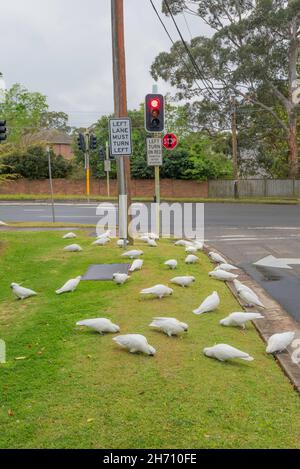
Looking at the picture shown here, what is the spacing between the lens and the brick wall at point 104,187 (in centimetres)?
4341

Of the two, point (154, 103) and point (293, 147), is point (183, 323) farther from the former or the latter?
point (293, 147)

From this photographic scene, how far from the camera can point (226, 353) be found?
4723 millimetres

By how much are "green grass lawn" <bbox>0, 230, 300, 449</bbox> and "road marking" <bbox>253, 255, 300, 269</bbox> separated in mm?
3553

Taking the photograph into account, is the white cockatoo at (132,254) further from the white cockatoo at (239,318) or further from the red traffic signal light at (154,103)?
the white cockatoo at (239,318)

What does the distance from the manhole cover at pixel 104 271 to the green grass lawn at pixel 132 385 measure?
122 centimetres

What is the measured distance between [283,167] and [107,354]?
138 feet

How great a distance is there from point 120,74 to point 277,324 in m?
7.42

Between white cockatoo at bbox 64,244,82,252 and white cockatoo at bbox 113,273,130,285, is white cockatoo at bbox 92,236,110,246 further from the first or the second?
white cockatoo at bbox 113,273,130,285

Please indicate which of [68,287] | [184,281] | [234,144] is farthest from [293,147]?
[68,287]

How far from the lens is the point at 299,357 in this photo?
498 cm

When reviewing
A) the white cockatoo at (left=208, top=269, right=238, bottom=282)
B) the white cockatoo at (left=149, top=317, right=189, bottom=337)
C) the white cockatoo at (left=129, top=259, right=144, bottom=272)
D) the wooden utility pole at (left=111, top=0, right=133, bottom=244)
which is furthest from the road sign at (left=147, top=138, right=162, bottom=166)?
the white cockatoo at (left=149, top=317, right=189, bottom=337)

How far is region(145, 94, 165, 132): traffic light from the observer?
1182cm

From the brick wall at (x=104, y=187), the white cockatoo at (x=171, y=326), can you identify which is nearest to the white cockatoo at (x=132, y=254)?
the white cockatoo at (x=171, y=326)
